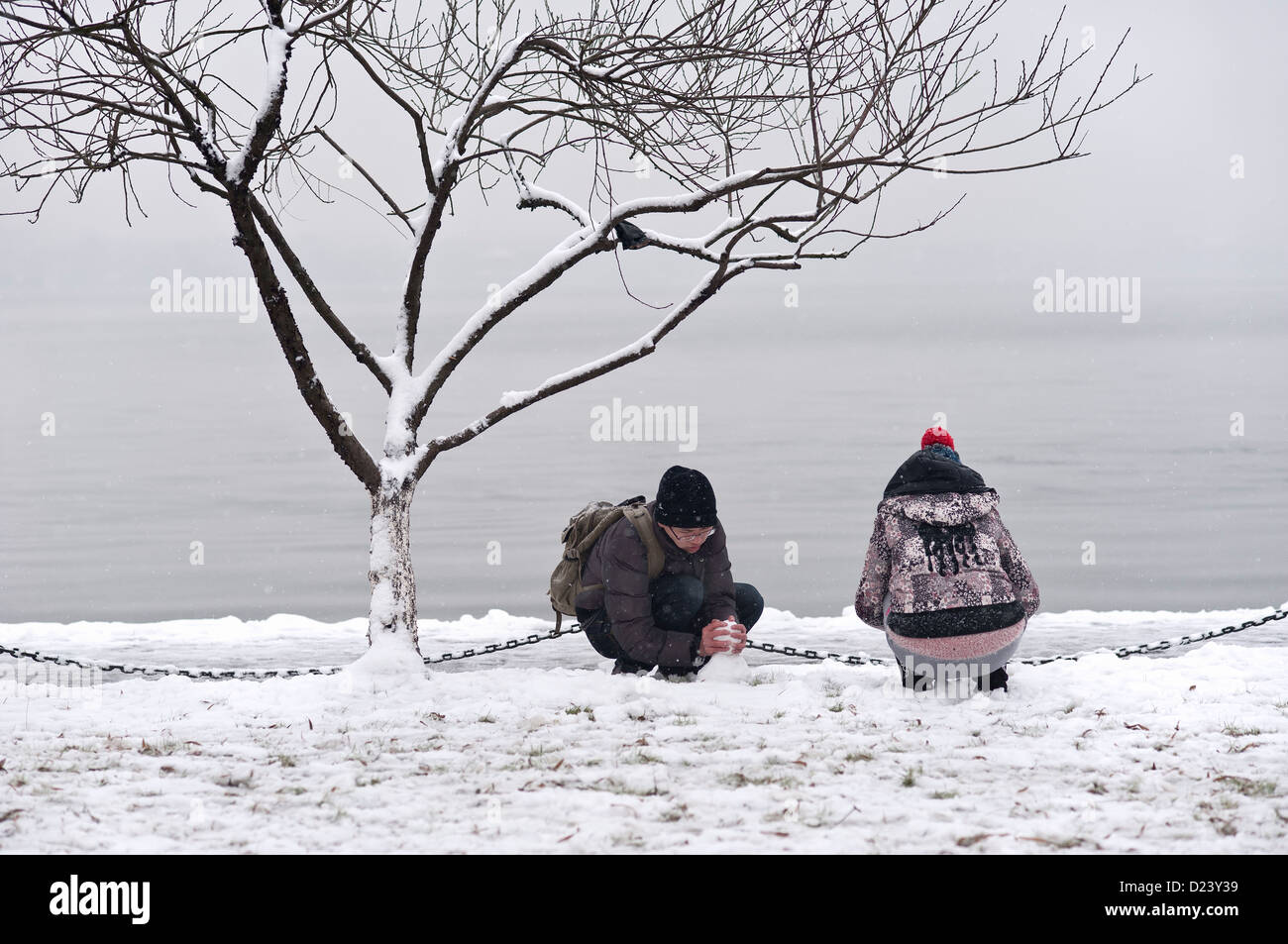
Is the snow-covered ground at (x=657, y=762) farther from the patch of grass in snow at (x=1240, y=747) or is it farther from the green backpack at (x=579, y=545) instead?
the green backpack at (x=579, y=545)

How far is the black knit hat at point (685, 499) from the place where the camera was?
22.2 feet

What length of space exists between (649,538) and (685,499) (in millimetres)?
414

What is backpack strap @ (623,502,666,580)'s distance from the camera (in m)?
7.06

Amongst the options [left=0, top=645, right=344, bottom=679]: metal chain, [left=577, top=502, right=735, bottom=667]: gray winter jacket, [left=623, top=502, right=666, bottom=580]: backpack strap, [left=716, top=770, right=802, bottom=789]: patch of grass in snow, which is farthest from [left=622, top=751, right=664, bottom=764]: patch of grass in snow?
[left=0, top=645, right=344, bottom=679]: metal chain

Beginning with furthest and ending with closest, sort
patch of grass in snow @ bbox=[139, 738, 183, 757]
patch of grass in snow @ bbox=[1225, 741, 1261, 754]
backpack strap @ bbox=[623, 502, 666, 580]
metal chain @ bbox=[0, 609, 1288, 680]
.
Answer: metal chain @ bbox=[0, 609, 1288, 680] → backpack strap @ bbox=[623, 502, 666, 580] → patch of grass in snow @ bbox=[139, 738, 183, 757] → patch of grass in snow @ bbox=[1225, 741, 1261, 754]

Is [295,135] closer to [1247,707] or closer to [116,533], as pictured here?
[1247,707]

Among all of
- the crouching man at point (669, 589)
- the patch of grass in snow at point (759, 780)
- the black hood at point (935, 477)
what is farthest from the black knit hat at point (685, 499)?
the patch of grass in snow at point (759, 780)

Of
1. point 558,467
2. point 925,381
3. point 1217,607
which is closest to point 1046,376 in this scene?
point 925,381

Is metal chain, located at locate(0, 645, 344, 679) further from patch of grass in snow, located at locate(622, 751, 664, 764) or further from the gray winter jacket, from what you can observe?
patch of grass in snow, located at locate(622, 751, 664, 764)

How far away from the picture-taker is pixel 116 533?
764 inches

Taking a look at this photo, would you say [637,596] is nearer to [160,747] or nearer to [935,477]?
[935,477]

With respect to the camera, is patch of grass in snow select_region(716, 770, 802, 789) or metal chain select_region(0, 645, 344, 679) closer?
patch of grass in snow select_region(716, 770, 802, 789)

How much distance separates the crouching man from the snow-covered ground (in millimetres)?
243

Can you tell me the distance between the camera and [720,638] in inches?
272
